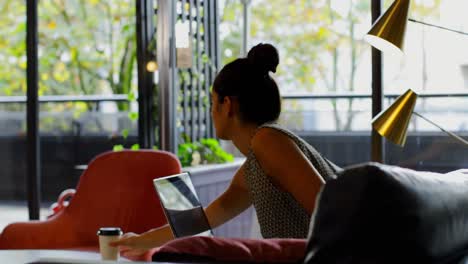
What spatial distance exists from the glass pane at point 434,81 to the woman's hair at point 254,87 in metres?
2.28

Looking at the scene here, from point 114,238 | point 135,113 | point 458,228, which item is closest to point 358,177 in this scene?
point 458,228

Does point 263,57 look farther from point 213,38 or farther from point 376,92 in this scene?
point 213,38

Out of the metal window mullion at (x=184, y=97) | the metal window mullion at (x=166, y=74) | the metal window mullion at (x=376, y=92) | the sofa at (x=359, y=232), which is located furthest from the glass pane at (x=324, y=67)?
the sofa at (x=359, y=232)

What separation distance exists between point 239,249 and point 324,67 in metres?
4.07

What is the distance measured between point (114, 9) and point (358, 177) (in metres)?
4.94

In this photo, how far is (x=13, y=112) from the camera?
6496mm

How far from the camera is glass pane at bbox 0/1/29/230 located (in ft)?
20.9

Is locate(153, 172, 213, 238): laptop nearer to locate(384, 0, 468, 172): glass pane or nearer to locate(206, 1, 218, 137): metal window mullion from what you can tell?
locate(384, 0, 468, 172): glass pane

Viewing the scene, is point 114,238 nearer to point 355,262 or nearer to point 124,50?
point 355,262

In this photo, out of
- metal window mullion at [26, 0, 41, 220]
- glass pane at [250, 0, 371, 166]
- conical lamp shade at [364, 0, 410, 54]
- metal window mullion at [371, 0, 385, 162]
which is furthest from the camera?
metal window mullion at [26, 0, 41, 220]

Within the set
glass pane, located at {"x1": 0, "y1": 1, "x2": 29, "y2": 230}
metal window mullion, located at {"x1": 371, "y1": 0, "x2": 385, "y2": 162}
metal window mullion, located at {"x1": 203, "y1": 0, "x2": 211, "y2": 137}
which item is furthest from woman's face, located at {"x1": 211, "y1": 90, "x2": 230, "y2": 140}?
glass pane, located at {"x1": 0, "y1": 1, "x2": 29, "y2": 230}

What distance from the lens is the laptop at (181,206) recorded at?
2576 millimetres

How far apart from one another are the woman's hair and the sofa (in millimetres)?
1047

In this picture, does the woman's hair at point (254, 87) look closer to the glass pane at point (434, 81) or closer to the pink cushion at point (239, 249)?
the pink cushion at point (239, 249)
